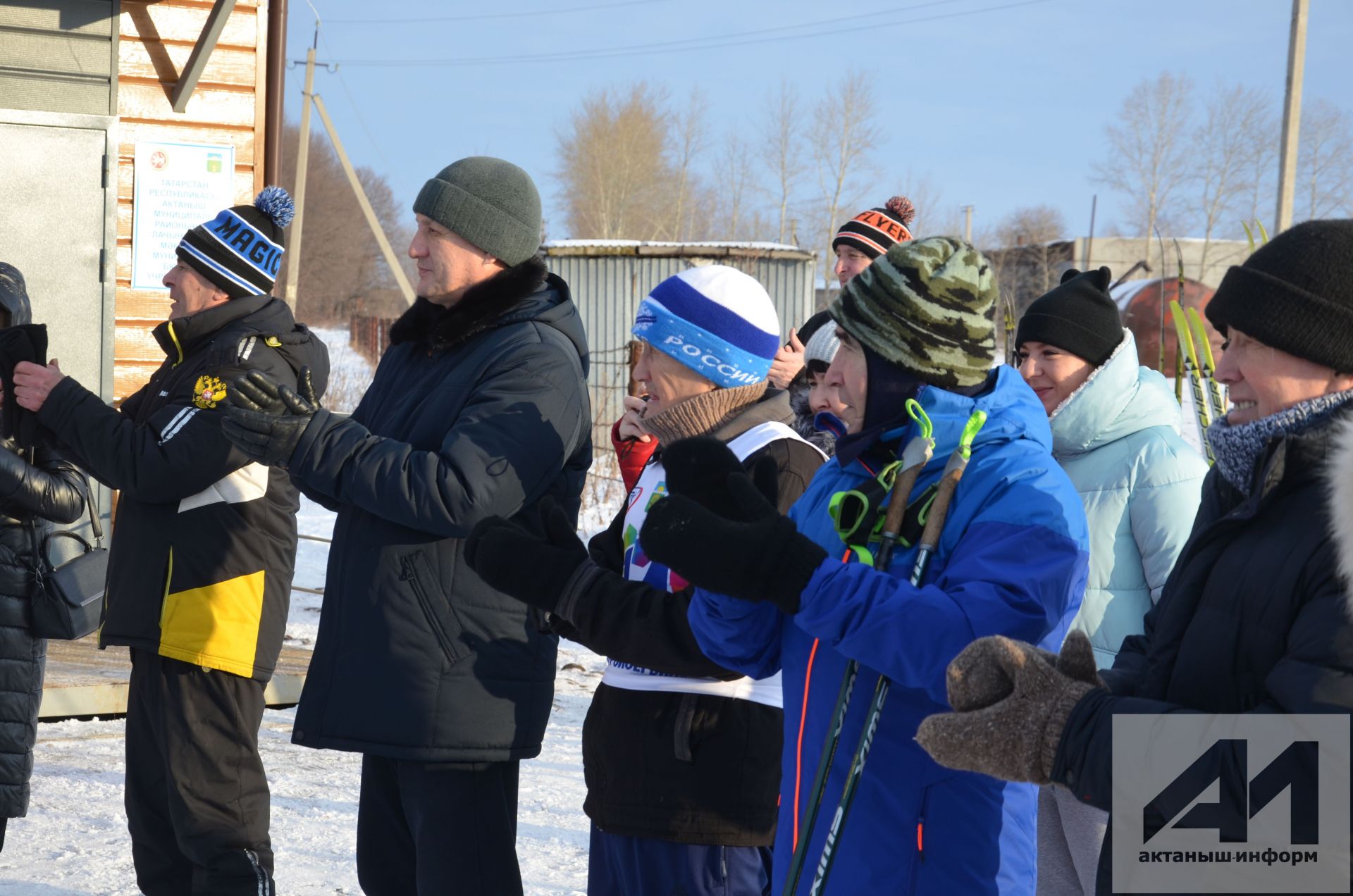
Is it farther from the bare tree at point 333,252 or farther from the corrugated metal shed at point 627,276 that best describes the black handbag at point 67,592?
the bare tree at point 333,252

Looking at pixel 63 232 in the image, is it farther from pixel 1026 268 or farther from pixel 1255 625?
pixel 1026 268

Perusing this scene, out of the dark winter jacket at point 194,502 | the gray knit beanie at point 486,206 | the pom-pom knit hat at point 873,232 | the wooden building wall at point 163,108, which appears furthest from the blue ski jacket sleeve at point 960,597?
the wooden building wall at point 163,108

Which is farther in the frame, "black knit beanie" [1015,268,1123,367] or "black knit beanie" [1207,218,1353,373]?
"black knit beanie" [1015,268,1123,367]

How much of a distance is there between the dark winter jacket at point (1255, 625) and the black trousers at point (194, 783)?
235 centimetres

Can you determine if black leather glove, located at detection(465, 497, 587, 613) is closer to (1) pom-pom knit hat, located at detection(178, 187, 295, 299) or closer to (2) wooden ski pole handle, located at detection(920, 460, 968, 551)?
(2) wooden ski pole handle, located at detection(920, 460, 968, 551)

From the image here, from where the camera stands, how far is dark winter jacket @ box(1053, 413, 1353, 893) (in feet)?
4.76

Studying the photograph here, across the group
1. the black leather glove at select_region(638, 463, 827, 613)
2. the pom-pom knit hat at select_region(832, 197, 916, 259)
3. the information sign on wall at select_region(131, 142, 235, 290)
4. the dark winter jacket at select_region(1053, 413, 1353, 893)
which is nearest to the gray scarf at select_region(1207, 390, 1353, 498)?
the dark winter jacket at select_region(1053, 413, 1353, 893)

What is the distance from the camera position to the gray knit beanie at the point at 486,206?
293 cm

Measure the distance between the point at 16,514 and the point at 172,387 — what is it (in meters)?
0.67

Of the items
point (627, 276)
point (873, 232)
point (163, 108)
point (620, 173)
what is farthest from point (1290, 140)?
point (620, 173)

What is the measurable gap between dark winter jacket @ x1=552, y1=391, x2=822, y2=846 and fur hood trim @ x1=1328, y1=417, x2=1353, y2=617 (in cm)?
113

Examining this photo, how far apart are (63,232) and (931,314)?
5.54m

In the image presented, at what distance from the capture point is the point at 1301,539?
60.5 inches

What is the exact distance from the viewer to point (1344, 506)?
Answer: 56.2 inches
